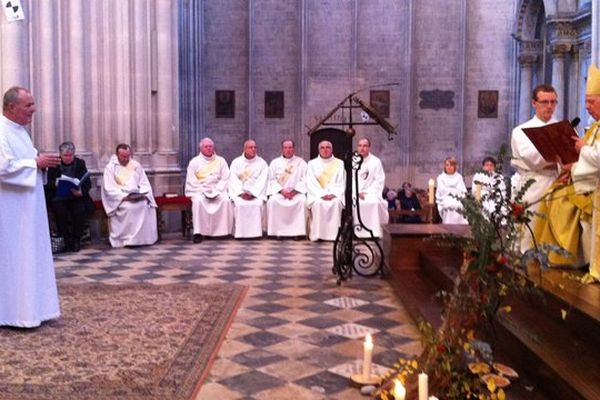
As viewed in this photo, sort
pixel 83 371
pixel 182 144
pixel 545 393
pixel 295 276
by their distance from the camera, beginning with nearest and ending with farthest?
pixel 545 393
pixel 83 371
pixel 295 276
pixel 182 144

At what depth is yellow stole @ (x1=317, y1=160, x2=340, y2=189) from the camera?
1237 cm

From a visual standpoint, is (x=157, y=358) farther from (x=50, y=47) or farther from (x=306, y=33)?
(x=306, y=33)

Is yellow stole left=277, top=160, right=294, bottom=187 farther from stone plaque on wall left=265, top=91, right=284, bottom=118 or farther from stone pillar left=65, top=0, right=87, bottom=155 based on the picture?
stone plaque on wall left=265, top=91, right=284, bottom=118

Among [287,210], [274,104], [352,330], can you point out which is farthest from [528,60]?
[352,330]

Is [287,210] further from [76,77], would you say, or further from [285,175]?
[76,77]

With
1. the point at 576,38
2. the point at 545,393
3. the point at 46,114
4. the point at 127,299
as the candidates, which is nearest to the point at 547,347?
the point at 545,393

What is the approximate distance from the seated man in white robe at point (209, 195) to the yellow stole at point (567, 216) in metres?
6.81

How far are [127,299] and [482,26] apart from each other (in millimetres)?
13977

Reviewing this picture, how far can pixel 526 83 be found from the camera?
18141mm

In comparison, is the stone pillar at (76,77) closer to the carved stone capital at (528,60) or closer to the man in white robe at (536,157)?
the man in white robe at (536,157)

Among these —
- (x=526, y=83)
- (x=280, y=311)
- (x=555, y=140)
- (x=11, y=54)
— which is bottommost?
(x=280, y=311)

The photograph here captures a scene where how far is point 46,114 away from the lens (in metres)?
11.3

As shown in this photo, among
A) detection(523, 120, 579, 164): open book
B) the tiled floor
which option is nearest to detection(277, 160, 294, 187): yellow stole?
the tiled floor

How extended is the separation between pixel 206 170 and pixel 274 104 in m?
6.38
